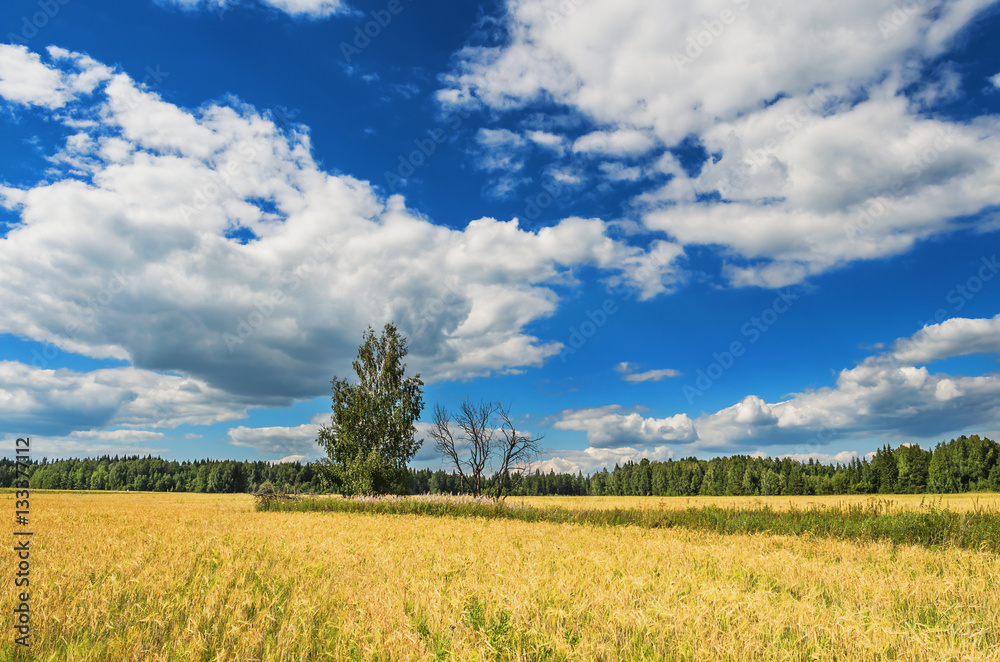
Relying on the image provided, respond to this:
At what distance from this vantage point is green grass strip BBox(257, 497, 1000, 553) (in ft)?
49.9

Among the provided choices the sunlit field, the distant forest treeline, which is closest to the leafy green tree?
the sunlit field

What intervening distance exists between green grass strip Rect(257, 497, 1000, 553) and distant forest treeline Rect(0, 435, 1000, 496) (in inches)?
3362

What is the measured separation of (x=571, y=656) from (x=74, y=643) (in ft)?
15.2

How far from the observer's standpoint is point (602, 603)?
5906 millimetres

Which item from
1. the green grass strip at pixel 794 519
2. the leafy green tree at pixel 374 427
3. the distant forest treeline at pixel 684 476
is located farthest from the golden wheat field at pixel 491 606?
the distant forest treeline at pixel 684 476

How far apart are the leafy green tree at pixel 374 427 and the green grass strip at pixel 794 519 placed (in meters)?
13.4

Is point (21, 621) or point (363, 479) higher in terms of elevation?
point (21, 621)

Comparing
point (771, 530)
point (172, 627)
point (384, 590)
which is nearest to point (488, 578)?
point (384, 590)

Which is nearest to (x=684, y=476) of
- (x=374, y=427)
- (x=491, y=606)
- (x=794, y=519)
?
(x=374, y=427)

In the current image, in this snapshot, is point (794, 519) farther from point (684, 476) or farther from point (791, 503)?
point (684, 476)

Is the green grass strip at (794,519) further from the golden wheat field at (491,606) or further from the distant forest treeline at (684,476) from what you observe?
the distant forest treeline at (684,476)

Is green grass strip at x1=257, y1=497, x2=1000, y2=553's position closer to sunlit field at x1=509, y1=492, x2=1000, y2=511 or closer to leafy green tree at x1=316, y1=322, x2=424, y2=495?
sunlit field at x1=509, y1=492, x2=1000, y2=511

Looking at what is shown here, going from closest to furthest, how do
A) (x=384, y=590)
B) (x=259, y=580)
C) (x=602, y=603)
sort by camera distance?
1. (x=602, y=603)
2. (x=384, y=590)
3. (x=259, y=580)

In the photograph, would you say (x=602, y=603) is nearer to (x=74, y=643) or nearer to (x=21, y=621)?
(x=74, y=643)
